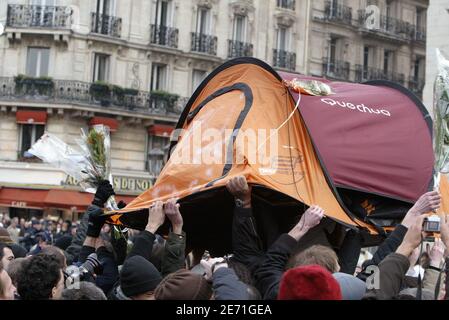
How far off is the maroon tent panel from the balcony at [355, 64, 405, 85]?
32.7 m

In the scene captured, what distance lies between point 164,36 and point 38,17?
5.21 meters

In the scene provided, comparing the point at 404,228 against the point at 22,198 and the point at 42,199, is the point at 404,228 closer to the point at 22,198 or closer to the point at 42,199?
the point at 42,199

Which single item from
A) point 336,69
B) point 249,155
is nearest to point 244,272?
point 249,155

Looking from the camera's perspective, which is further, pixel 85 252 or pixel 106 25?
pixel 106 25

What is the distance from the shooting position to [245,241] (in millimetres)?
6270

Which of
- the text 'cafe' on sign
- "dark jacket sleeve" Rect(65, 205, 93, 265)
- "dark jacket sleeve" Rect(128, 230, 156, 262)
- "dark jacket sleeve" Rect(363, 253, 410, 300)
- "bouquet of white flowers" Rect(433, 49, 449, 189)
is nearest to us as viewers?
"dark jacket sleeve" Rect(363, 253, 410, 300)

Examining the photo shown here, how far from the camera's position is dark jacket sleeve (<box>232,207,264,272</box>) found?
6.18 m

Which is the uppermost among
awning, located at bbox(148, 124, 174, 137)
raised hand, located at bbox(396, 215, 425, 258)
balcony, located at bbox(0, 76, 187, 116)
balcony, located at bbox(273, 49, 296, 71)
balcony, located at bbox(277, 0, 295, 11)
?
balcony, located at bbox(277, 0, 295, 11)

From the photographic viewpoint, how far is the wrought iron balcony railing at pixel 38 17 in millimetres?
32344

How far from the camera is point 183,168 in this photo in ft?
25.1

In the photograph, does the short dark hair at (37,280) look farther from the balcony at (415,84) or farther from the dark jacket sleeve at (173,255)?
the balcony at (415,84)

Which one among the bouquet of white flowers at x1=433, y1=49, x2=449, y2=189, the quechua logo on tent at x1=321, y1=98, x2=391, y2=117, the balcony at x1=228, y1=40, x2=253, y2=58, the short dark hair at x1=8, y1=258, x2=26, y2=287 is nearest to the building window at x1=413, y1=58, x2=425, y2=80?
the balcony at x1=228, y1=40, x2=253, y2=58

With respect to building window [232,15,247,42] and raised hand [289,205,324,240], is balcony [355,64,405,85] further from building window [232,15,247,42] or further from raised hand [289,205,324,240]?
raised hand [289,205,324,240]
